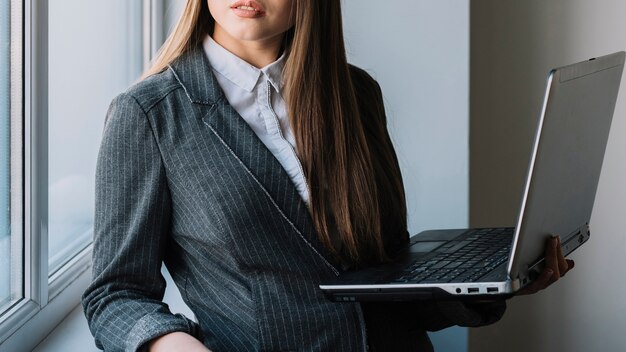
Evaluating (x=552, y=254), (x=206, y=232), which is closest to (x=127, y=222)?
(x=206, y=232)

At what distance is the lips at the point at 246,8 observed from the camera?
126 cm

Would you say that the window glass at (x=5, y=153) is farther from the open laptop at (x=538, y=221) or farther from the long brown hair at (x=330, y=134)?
the open laptop at (x=538, y=221)

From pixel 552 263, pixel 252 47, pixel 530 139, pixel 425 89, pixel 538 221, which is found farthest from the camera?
pixel 530 139

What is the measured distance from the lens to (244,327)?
1237 millimetres

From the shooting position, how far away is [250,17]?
128cm

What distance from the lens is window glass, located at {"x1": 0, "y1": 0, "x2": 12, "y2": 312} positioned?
138 cm

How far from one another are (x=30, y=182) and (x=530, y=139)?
1409 mm

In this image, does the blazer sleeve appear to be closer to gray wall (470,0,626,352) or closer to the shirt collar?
the shirt collar

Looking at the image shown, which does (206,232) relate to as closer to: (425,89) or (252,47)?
(252,47)

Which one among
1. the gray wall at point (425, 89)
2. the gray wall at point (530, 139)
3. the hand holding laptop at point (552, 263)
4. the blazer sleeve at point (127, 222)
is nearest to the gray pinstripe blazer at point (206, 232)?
the blazer sleeve at point (127, 222)

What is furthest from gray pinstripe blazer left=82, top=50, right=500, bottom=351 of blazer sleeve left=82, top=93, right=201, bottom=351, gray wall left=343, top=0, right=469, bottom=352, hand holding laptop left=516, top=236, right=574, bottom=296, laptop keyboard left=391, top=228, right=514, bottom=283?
gray wall left=343, top=0, right=469, bottom=352

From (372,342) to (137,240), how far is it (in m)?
0.34

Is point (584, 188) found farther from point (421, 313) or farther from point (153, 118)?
point (153, 118)

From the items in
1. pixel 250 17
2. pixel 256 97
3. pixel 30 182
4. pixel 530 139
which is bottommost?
pixel 530 139
